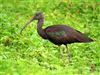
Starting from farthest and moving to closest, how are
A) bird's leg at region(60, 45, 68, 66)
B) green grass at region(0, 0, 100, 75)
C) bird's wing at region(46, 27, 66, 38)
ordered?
bird's wing at region(46, 27, 66, 38)
bird's leg at region(60, 45, 68, 66)
green grass at region(0, 0, 100, 75)

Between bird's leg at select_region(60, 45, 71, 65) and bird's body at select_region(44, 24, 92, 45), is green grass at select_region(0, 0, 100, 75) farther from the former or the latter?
bird's body at select_region(44, 24, 92, 45)

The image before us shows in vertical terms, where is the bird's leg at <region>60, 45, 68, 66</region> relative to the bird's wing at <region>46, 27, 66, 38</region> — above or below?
below

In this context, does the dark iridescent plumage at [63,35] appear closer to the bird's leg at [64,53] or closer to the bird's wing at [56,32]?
the bird's wing at [56,32]

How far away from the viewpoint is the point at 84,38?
13.9 m

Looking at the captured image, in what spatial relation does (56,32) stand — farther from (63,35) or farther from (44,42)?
(44,42)

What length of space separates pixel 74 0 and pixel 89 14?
1166 millimetres

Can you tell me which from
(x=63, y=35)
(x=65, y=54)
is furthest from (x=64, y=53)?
(x=63, y=35)

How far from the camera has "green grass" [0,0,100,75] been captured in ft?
39.0

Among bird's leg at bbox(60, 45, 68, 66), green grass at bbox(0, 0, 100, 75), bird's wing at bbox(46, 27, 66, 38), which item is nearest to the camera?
green grass at bbox(0, 0, 100, 75)

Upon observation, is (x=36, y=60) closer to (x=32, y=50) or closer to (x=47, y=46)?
(x=32, y=50)

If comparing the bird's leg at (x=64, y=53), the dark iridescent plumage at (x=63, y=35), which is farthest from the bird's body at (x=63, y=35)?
the bird's leg at (x=64, y=53)

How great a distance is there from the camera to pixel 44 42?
→ 50.8 ft

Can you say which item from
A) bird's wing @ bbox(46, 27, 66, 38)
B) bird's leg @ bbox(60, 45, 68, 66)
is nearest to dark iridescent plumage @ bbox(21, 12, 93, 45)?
bird's wing @ bbox(46, 27, 66, 38)

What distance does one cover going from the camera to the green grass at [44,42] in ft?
39.0
